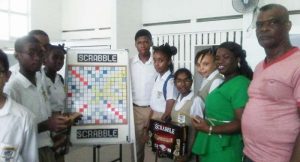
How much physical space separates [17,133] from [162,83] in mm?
1485

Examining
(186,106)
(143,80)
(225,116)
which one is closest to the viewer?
(225,116)

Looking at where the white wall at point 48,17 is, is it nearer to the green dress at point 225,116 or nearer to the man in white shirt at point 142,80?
the man in white shirt at point 142,80

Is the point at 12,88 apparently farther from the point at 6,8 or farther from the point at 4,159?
the point at 6,8

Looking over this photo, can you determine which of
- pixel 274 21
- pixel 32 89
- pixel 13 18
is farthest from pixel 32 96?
pixel 13 18

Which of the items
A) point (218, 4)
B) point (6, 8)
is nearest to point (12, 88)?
point (218, 4)

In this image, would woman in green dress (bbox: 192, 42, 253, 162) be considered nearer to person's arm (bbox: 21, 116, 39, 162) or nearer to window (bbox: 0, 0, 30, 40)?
person's arm (bbox: 21, 116, 39, 162)

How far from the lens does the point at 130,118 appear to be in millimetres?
2627

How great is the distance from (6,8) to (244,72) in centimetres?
598

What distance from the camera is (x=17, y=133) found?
148 centimetres

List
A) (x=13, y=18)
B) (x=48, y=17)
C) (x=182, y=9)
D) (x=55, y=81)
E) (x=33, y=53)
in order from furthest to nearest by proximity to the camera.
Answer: (x=48, y=17) → (x=13, y=18) → (x=182, y=9) → (x=55, y=81) → (x=33, y=53)

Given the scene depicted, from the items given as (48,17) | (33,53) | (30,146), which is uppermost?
(48,17)

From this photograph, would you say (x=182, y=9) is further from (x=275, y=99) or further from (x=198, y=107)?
(x=275, y=99)

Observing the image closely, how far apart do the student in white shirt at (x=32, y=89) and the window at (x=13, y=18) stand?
5.12 meters

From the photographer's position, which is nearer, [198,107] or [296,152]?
[296,152]
